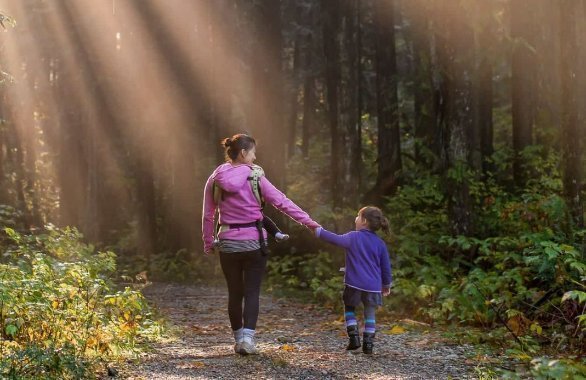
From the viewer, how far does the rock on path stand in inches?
273

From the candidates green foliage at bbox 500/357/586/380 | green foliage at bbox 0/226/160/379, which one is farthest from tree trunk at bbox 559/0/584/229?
green foliage at bbox 0/226/160/379

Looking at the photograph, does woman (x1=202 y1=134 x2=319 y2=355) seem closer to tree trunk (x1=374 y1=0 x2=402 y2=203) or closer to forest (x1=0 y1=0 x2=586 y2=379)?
forest (x1=0 y1=0 x2=586 y2=379)

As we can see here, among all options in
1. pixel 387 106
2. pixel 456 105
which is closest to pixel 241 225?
pixel 456 105

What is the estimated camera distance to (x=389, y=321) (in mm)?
10609

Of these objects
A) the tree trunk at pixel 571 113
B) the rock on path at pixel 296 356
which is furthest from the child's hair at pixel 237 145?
the tree trunk at pixel 571 113

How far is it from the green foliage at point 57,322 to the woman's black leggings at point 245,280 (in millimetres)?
1011

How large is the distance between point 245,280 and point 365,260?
4.06ft

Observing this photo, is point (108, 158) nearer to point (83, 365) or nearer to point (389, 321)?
point (389, 321)

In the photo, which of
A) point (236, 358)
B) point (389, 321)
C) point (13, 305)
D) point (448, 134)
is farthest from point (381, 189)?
point (13, 305)

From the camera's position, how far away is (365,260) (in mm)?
7953

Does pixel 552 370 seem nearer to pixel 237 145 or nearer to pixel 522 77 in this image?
pixel 237 145

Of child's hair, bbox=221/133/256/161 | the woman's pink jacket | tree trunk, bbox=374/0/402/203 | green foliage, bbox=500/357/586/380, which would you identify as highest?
tree trunk, bbox=374/0/402/203

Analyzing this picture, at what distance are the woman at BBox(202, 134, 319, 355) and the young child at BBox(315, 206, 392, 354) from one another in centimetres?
53

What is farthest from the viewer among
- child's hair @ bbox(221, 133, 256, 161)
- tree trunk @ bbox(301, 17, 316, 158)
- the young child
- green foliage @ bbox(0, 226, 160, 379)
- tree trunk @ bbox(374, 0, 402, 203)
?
tree trunk @ bbox(301, 17, 316, 158)
